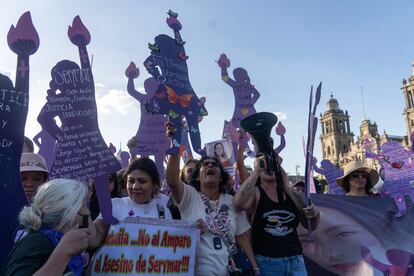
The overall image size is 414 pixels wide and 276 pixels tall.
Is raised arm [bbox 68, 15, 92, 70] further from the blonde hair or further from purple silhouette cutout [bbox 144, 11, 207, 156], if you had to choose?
the blonde hair

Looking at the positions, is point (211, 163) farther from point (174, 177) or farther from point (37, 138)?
point (37, 138)

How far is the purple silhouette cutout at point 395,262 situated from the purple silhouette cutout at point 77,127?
2.84m

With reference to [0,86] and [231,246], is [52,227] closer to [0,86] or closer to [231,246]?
[0,86]

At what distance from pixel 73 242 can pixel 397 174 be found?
408 cm

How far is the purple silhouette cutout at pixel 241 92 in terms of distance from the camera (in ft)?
21.5

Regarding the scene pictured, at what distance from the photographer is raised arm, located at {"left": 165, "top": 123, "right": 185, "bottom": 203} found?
2994 mm

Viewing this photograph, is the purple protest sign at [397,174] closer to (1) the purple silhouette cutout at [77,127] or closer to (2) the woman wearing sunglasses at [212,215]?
(2) the woman wearing sunglasses at [212,215]

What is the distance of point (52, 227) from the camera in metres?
1.89

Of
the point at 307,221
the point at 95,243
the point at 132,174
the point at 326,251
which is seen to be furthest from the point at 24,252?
the point at 326,251

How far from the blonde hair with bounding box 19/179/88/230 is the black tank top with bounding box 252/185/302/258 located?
5.61ft

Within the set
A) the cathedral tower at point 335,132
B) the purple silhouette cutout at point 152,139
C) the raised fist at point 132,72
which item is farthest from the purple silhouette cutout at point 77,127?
the cathedral tower at point 335,132

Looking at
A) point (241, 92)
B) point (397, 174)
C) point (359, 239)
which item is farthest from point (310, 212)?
point (241, 92)

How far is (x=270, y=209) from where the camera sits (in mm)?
3297

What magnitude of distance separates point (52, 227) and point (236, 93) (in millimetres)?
5028
